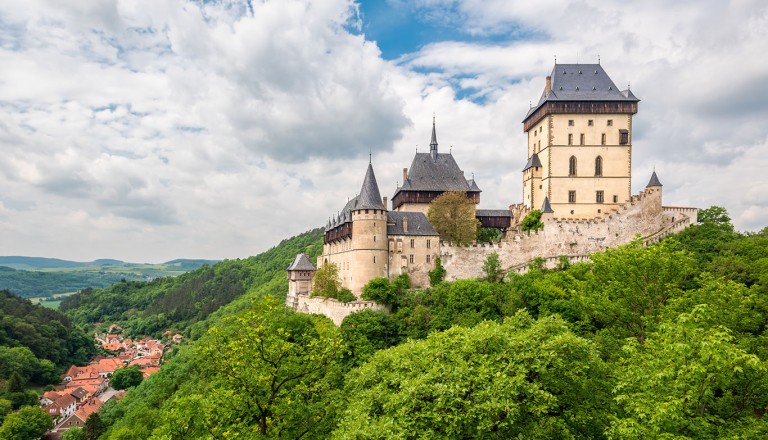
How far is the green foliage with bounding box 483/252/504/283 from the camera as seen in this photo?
44594 mm

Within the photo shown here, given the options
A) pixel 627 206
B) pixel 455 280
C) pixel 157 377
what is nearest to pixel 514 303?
pixel 455 280

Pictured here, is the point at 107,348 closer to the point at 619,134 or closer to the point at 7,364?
the point at 7,364

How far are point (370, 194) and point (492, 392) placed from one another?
29427 mm

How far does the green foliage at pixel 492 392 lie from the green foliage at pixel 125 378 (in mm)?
70494

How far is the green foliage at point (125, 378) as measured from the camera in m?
77.1

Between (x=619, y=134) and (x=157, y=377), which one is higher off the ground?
(x=619, y=134)

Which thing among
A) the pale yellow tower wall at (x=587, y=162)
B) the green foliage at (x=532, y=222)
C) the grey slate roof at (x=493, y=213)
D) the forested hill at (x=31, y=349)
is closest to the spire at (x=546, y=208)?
the green foliage at (x=532, y=222)

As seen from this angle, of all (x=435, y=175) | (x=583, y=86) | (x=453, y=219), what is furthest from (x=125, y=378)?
(x=583, y=86)

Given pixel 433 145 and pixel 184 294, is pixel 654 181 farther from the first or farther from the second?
pixel 184 294

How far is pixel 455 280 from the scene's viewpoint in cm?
4412

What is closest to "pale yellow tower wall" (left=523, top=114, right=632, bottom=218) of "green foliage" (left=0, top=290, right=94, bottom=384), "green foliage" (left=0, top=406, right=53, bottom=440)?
"green foliage" (left=0, top=406, right=53, bottom=440)

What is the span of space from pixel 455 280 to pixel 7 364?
61128 millimetres

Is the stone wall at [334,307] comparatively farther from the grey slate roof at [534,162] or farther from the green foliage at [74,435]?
the green foliage at [74,435]

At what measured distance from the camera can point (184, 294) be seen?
130 m
